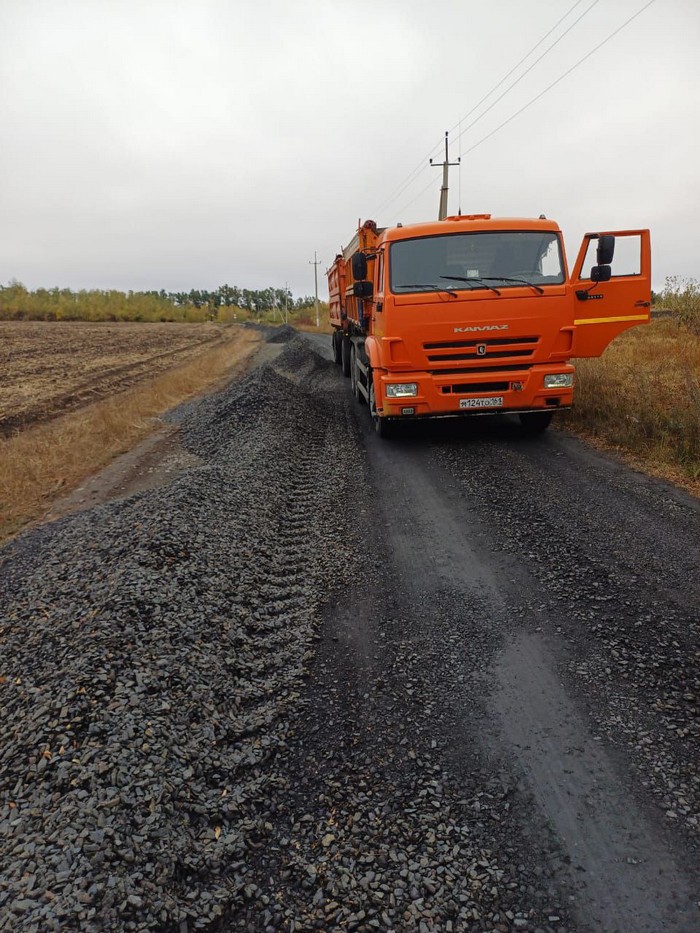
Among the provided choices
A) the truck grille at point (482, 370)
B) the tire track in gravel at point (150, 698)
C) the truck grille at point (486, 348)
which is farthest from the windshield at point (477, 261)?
the tire track in gravel at point (150, 698)

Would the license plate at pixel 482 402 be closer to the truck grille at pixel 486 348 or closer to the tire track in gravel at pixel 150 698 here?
the truck grille at pixel 486 348

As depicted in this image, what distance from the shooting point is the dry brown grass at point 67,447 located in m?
6.67

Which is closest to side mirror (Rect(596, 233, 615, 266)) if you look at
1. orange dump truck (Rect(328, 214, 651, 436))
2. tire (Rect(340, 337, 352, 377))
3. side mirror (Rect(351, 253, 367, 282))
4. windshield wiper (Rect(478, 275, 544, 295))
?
orange dump truck (Rect(328, 214, 651, 436))

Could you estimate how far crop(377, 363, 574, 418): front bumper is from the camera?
7.10 meters

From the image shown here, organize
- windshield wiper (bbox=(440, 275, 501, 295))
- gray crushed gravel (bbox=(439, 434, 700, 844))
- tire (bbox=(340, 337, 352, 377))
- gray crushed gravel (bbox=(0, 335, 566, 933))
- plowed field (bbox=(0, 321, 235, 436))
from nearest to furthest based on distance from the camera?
gray crushed gravel (bbox=(0, 335, 566, 933)), gray crushed gravel (bbox=(439, 434, 700, 844)), windshield wiper (bbox=(440, 275, 501, 295)), plowed field (bbox=(0, 321, 235, 436)), tire (bbox=(340, 337, 352, 377))

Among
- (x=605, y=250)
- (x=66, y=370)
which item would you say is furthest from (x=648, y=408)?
(x=66, y=370)

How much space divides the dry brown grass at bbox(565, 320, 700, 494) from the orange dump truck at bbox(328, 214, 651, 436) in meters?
0.98

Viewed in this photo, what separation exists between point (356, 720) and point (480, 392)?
5.26 meters

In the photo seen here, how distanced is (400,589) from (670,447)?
14.7 feet

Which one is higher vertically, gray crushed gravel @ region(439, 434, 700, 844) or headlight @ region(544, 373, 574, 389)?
headlight @ region(544, 373, 574, 389)

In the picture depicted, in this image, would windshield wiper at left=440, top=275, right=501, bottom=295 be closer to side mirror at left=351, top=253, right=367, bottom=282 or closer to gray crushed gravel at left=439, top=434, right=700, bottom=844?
side mirror at left=351, top=253, right=367, bottom=282

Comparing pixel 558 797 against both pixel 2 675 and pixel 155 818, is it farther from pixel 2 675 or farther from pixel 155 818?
pixel 2 675

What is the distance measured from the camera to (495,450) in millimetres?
7223

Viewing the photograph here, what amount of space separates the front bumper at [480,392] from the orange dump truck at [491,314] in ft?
0.04
